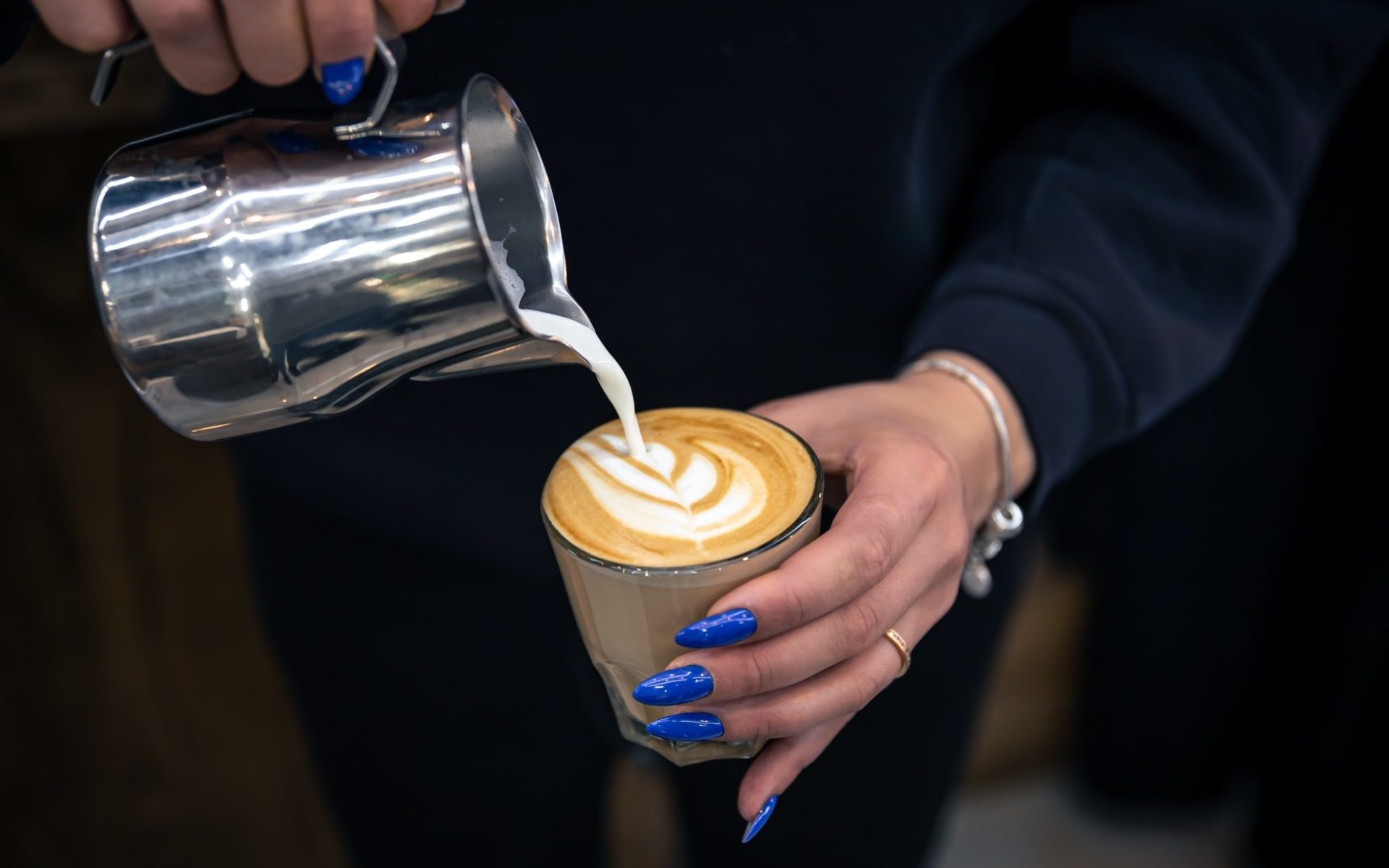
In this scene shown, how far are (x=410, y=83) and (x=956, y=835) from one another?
153 centimetres

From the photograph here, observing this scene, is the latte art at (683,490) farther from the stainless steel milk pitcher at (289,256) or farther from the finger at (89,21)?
the finger at (89,21)

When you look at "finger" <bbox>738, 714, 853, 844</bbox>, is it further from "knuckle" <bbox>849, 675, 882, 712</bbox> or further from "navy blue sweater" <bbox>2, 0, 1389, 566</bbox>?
"navy blue sweater" <bbox>2, 0, 1389, 566</bbox>

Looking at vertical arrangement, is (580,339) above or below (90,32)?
below

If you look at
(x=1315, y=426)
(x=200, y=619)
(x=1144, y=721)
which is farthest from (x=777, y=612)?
(x=1144, y=721)

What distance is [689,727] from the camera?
68 centimetres

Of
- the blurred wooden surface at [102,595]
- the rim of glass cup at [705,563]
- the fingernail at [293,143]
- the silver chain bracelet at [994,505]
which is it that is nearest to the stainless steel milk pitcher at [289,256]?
the fingernail at [293,143]

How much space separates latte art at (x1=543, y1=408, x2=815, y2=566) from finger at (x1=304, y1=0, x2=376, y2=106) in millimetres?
271

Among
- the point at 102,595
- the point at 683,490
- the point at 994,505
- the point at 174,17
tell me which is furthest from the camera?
the point at 102,595

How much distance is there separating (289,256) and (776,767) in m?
0.41

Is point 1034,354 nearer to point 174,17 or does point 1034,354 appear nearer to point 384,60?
point 384,60

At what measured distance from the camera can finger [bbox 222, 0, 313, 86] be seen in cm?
52

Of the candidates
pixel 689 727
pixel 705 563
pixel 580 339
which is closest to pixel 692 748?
pixel 689 727

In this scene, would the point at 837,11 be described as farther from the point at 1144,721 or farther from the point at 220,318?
the point at 1144,721

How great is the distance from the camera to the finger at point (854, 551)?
2.01ft
